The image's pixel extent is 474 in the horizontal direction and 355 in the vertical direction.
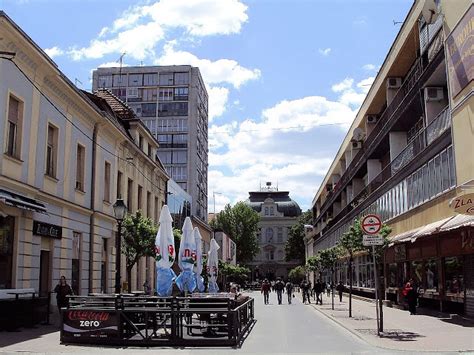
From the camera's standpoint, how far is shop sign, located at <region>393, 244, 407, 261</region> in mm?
27609

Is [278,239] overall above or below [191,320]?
above

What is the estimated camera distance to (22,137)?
18.1 m

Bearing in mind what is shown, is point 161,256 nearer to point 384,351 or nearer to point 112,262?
point 384,351

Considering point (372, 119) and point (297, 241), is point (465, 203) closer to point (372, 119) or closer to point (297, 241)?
point (372, 119)

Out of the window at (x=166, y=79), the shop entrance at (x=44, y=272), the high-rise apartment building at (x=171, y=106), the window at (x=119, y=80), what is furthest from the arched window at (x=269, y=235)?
the shop entrance at (x=44, y=272)

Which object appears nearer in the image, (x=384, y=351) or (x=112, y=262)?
(x=384, y=351)

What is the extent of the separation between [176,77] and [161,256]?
67.7m

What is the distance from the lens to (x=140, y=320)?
13258 millimetres

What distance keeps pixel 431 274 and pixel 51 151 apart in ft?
53.8

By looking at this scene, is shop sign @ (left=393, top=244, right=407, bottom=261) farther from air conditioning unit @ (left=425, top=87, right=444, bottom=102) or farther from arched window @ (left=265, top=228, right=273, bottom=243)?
arched window @ (left=265, top=228, right=273, bottom=243)

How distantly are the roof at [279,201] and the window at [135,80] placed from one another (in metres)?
49.5

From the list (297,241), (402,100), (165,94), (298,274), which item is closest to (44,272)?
(402,100)

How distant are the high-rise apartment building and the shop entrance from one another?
2291 inches

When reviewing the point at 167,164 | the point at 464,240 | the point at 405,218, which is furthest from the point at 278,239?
the point at 464,240
